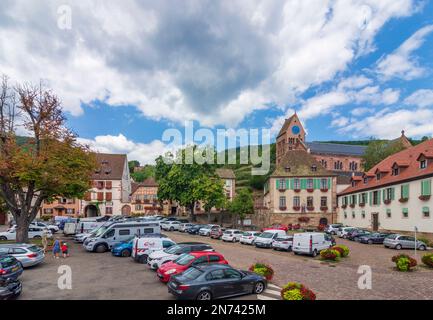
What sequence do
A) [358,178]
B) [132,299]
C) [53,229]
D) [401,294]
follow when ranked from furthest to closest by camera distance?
1. [358,178]
2. [53,229]
3. [401,294]
4. [132,299]

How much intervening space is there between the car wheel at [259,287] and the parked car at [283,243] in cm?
1544

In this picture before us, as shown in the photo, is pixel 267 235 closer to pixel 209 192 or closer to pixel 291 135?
pixel 209 192

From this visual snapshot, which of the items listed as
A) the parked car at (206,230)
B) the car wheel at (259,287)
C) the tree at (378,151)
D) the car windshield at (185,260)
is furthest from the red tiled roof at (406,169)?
the car windshield at (185,260)

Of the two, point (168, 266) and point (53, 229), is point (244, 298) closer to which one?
point (168, 266)

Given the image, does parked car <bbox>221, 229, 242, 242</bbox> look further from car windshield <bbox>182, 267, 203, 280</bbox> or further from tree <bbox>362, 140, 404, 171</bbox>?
tree <bbox>362, 140, 404, 171</bbox>

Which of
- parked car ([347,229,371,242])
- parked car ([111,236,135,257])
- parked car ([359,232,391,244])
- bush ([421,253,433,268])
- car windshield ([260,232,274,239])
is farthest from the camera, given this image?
parked car ([347,229,371,242])

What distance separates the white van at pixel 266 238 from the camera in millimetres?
30992

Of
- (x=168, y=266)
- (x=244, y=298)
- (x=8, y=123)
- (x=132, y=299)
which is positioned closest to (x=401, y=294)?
(x=244, y=298)

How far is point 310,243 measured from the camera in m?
25.5

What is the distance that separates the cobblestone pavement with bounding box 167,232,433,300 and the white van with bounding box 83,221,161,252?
7.67 m

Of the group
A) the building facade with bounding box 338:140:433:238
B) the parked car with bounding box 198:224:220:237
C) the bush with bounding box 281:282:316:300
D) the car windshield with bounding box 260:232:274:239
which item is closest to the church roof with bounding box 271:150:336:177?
the building facade with bounding box 338:140:433:238

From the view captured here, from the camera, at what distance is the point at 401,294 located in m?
14.2

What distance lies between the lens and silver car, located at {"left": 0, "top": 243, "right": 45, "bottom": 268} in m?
18.8

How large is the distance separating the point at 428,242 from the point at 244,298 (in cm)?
2784
